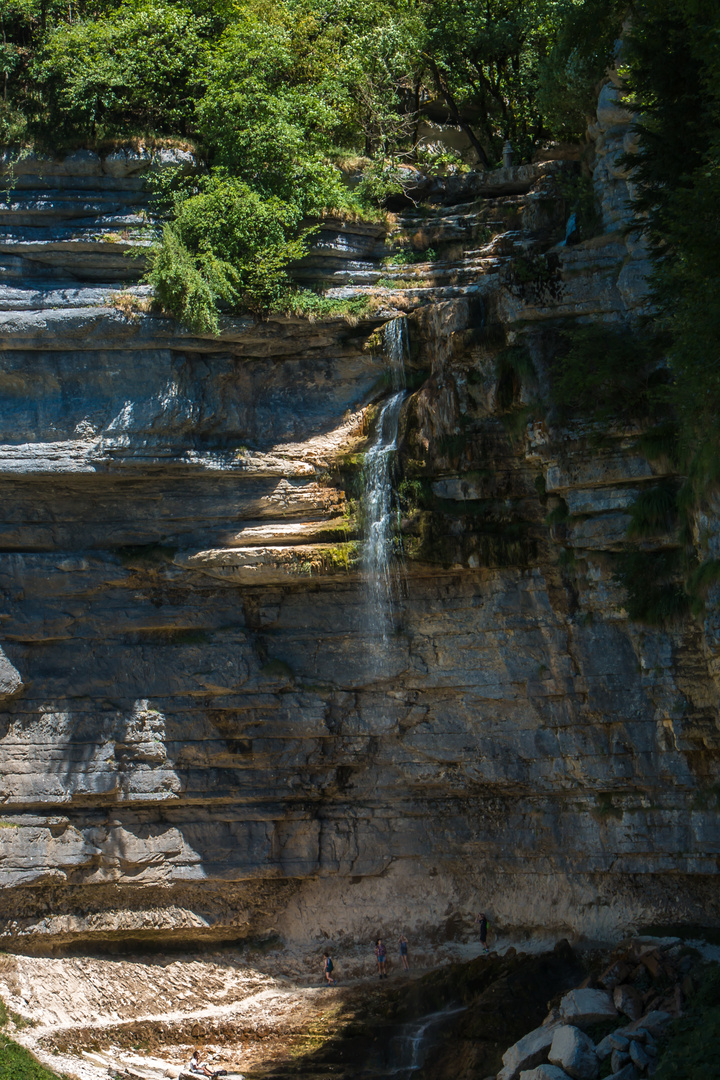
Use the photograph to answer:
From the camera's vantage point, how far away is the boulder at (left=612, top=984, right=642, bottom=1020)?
47.5 ft

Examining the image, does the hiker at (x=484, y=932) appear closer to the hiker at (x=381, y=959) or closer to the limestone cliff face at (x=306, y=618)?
the limestone cliff face at (x=306, y=618)

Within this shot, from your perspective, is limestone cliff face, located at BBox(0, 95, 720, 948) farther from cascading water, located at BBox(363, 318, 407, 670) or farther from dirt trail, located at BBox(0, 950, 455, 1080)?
dirt trail, located at BBox(0, 950, 455, 1080)

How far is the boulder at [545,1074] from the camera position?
1324cm

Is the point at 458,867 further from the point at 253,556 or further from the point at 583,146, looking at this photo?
the point at 583,146

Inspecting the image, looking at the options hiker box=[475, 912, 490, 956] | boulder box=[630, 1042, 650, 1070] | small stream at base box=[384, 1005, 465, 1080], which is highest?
hiker box=[475, 912, 490, 956]

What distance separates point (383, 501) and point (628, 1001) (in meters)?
9.89

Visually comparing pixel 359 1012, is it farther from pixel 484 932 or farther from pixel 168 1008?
pixel 168 1008

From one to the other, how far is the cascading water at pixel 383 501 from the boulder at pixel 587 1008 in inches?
292

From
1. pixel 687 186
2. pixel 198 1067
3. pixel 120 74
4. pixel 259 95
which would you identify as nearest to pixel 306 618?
pixel 198 1067

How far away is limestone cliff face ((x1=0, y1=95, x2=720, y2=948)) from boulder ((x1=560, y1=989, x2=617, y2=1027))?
3146mm

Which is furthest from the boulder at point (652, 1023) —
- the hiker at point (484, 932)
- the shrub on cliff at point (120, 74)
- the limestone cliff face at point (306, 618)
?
the shrub on cliff at point (120, 74)

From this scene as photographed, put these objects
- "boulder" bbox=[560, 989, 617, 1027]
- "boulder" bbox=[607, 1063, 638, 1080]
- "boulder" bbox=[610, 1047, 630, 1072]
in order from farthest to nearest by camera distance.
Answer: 1. "boulder" bbox=[560, 989, 617, 1027]
2. "boulder" bbox=[610, 1047, 630, 1072]
3. "boulder" bbox=[607, 1063, 638, 1080]

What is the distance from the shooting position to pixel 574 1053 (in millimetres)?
13492

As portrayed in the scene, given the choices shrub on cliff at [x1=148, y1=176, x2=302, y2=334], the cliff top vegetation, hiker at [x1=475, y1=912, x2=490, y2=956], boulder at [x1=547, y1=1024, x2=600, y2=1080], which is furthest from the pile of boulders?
shrub on cliff at [x1=148, y1=176, x2=302, y2=334]
